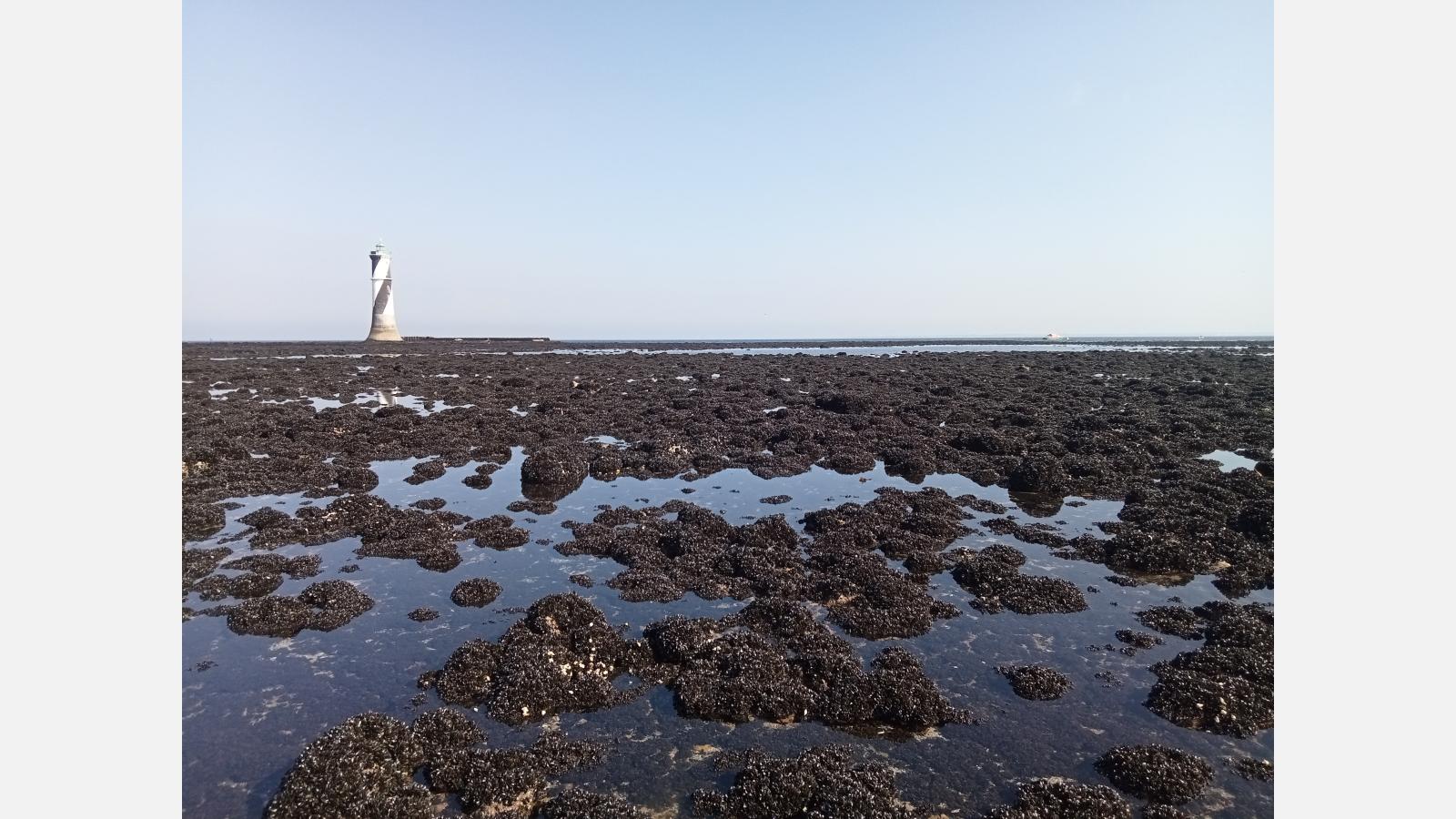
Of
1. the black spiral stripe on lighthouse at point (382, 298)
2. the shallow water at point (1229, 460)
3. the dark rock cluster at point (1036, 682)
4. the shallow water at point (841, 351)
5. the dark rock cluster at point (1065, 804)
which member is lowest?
the dark rock cluster at point (1065, 804)

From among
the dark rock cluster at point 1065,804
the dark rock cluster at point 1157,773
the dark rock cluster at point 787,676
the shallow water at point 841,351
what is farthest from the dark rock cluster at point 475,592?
the shallow water at point 841,351

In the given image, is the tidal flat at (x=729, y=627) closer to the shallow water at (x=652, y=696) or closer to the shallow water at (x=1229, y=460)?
the shallow water at (x=652, y=696)

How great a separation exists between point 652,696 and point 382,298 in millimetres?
107652

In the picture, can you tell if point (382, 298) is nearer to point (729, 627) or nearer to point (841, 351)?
point (841, 351)

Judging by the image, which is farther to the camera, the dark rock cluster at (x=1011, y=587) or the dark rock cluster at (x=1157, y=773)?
the dark rock cluster at (x=1011, y=587)

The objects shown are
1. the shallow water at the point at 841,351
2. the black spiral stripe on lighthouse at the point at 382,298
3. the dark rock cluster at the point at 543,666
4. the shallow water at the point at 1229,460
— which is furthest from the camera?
the black spiral stripe on lighthouse at the point at 382,298

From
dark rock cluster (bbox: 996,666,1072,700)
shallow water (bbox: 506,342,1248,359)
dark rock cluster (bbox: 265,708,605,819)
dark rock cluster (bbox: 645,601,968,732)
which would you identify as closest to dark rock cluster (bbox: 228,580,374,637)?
dark rock cluster (bbox: 265,708,605,819)

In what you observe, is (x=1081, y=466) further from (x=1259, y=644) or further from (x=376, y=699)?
(x=376, y=699)

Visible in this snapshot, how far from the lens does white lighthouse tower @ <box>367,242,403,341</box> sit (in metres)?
95.2

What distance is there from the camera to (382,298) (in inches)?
3910

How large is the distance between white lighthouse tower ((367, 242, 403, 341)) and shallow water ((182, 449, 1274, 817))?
9444cm

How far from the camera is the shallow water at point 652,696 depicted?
716cm

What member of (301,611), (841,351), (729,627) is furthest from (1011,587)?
(841,351)

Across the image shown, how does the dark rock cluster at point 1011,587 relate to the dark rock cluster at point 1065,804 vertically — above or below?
above
